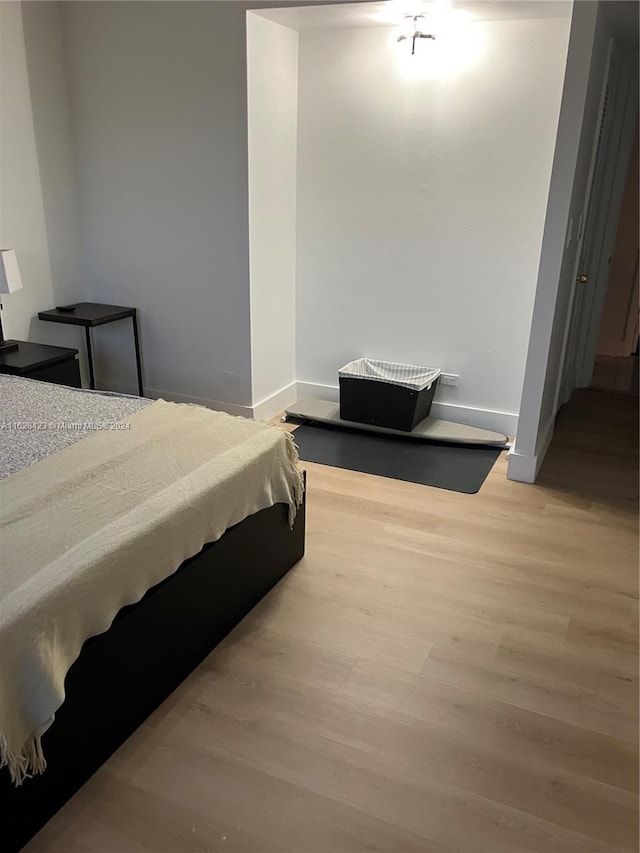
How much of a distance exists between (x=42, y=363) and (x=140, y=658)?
2099 mm

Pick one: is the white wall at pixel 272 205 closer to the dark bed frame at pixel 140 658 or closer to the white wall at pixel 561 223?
the white wall at pixel 561 223

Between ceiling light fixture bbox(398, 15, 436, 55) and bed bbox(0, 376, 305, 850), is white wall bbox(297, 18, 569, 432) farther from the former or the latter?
bed bbox(0, 376, 305, 850)

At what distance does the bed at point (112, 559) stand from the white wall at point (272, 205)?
144 centimetres

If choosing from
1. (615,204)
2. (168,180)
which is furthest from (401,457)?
(615,204)

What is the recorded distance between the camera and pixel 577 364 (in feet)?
16.7

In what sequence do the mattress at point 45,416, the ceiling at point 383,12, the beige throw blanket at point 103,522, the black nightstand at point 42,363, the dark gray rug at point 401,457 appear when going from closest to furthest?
the beige throw blanket at point 103,522 < the mattress at point 45,416 < the ceiling at point 383,12 < the black nightstand at point 42,363 < the dark gray rug at point 401,457

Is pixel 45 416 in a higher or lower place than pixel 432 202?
lower

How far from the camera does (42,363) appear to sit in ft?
11.4

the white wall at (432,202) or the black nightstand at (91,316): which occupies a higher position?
the white wall at (432,202)

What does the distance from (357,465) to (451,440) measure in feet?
2.07

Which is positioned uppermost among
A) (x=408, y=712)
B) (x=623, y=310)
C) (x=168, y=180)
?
(x=168, y=180)

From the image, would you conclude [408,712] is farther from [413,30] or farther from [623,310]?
[623,310]

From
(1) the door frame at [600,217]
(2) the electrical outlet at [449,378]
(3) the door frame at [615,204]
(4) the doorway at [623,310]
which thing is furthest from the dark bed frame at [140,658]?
(4) the doorway at [623,310]

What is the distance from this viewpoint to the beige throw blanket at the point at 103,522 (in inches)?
58.7
